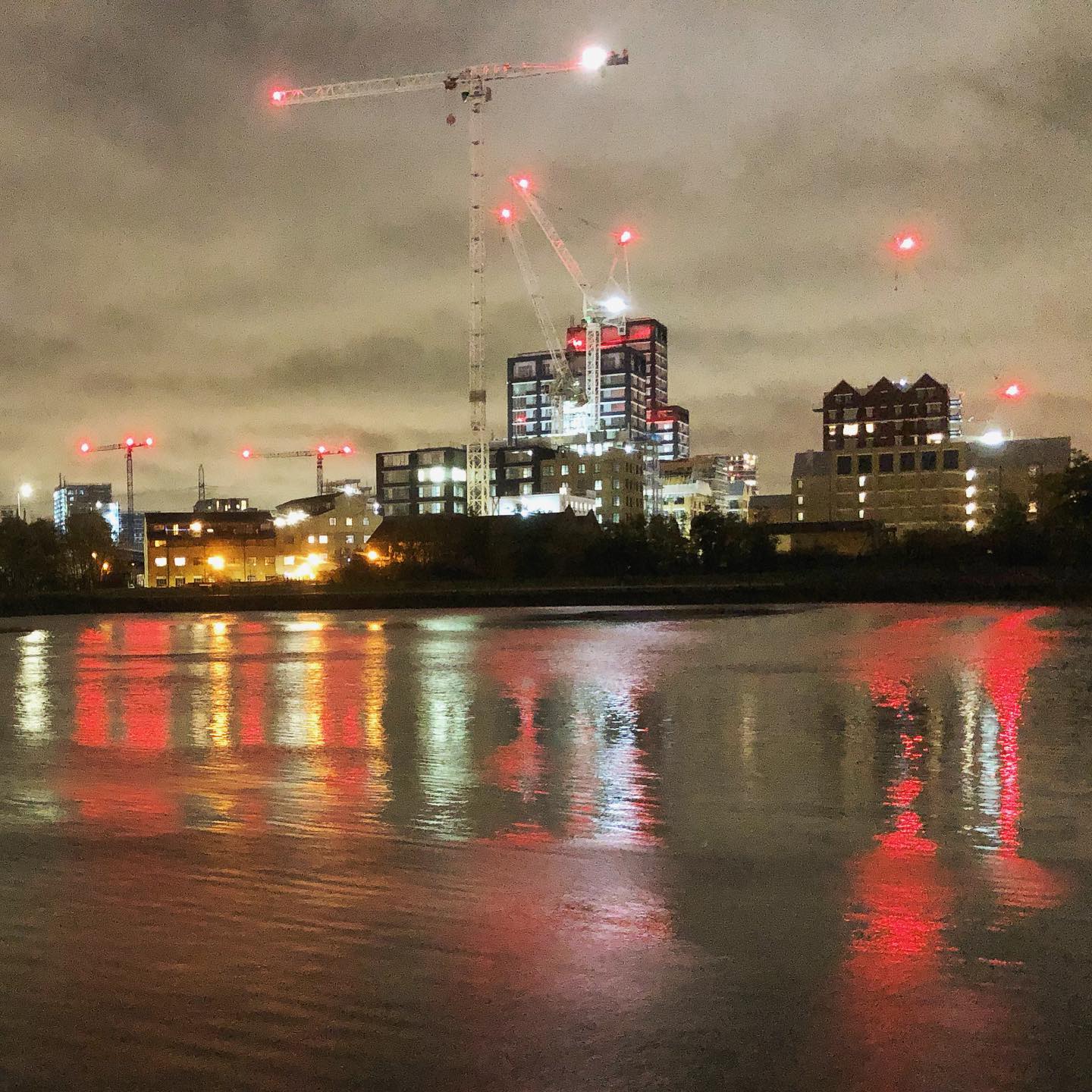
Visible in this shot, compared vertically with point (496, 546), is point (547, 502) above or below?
above

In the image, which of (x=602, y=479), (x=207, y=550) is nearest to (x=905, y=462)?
(x=602, y=479)

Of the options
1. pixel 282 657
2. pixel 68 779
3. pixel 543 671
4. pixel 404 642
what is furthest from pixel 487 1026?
pixel 404 642

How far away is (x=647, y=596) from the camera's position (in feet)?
164

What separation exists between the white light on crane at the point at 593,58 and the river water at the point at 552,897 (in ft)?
315

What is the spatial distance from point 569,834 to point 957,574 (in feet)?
186

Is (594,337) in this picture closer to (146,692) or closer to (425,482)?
(425,482)

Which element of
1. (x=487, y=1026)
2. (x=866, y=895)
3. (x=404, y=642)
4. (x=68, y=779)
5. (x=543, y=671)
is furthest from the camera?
(x=404, y=642)

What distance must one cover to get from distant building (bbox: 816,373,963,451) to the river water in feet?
455

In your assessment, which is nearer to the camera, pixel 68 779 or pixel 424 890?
pixel 424 890

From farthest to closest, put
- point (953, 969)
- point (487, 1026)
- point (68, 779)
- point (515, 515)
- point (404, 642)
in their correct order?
point (515, 515) → point (404, 642) → point (68, 779) → point (953, 969) → point (487, 1026)

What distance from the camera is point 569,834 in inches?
257

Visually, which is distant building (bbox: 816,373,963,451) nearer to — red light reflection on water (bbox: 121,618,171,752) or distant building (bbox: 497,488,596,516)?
distant building (bbox: 497,488,596,516)

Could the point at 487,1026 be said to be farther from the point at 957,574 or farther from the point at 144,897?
the point at 957,574

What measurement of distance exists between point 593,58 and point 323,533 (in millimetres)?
61697
